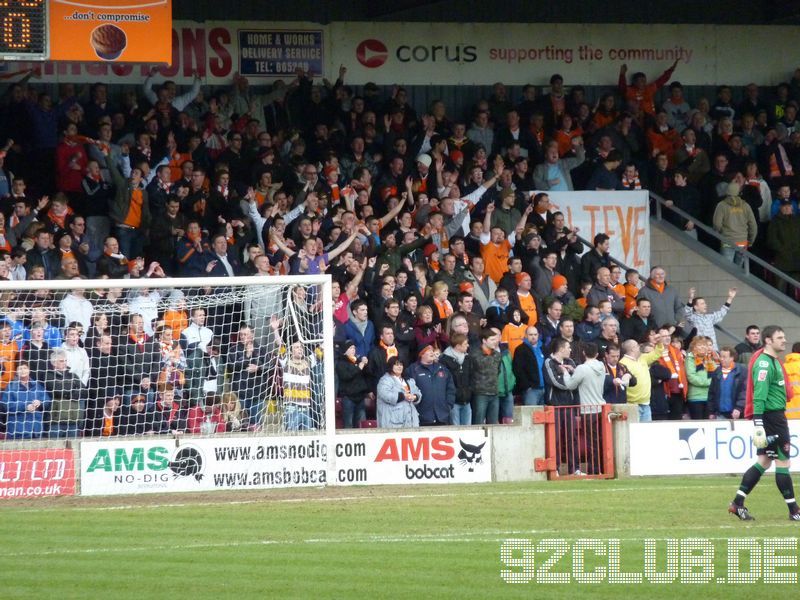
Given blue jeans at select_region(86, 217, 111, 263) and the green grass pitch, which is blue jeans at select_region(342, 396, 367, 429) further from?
blue jeans at select_region(86, 217, 111, 263)

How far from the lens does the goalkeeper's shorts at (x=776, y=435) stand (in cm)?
1382

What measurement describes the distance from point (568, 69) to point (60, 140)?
34.4 ft

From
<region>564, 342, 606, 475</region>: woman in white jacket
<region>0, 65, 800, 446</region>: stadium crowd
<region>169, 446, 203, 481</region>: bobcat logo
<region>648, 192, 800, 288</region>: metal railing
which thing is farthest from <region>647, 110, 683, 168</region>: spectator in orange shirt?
<region>169, 446, 203, 481</region>: bobcat logo

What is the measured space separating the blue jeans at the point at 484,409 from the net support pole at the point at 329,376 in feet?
8.02

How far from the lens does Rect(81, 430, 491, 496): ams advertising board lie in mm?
16969

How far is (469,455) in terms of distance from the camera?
18.0 m

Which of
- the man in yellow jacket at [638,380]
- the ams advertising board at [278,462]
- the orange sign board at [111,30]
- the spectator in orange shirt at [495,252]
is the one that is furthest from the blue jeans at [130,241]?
the man in yellow jacket at [638,380]

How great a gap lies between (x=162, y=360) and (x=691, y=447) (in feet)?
22.5

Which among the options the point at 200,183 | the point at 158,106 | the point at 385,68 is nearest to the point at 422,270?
the point at 200,183

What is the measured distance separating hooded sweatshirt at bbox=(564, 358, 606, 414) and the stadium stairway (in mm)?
6073

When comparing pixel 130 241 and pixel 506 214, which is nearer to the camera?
pixel 130 241

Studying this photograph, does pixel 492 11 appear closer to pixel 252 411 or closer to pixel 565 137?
pixel 565 137

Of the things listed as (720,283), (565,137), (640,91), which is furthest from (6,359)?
(640,91)

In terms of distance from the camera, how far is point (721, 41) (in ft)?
92.4
